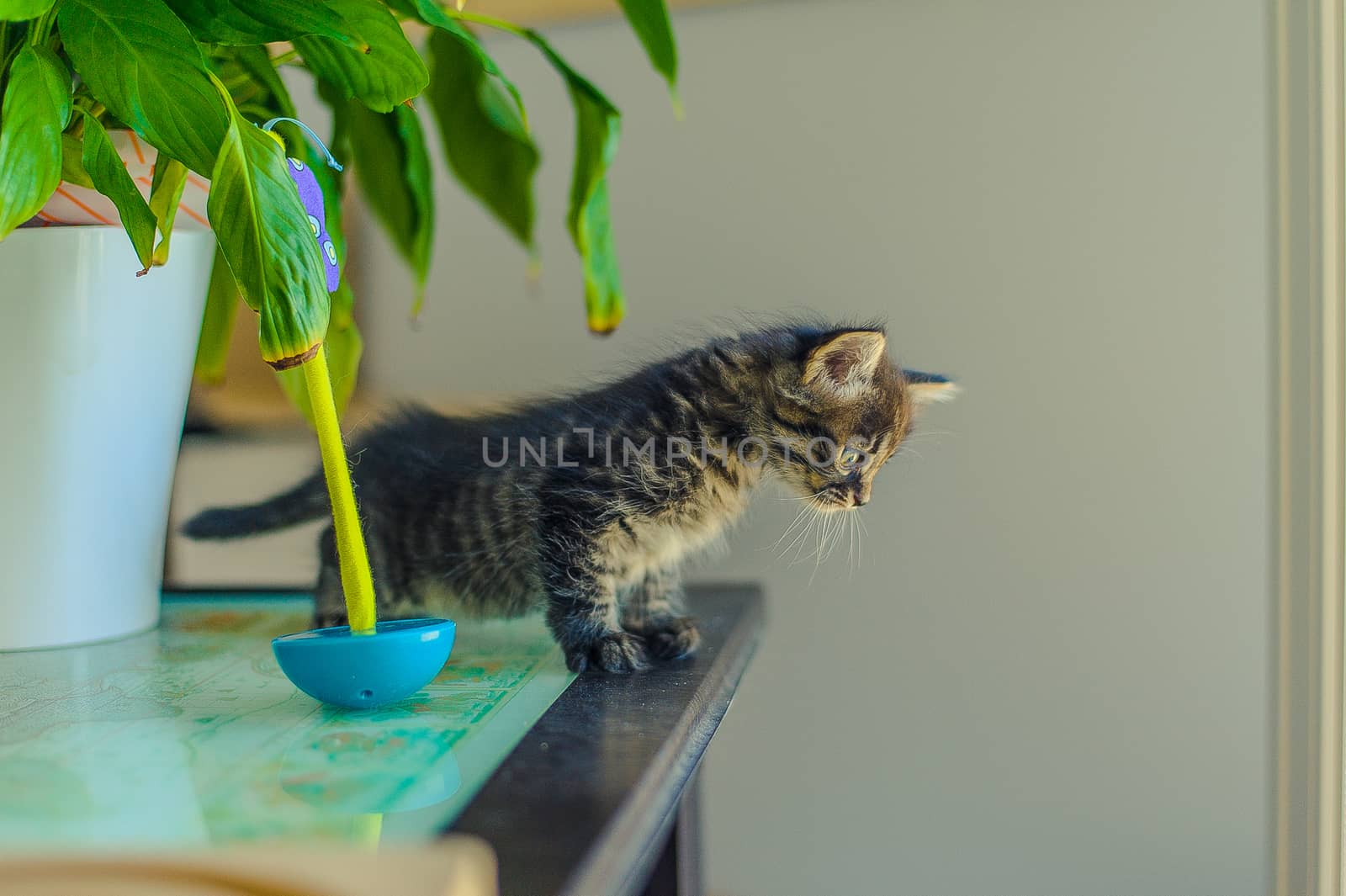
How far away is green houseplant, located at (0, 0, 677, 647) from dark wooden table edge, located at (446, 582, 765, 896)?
0.20m

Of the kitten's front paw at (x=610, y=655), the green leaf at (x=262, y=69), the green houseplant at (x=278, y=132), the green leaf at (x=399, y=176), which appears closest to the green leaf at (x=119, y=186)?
the green houseplant at (x=278, y=132)

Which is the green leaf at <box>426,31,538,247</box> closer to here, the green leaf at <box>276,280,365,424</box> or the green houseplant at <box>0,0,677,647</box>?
the green houseplant at <box>0,0,677,647</box>

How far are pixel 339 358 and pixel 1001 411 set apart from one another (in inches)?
29.0

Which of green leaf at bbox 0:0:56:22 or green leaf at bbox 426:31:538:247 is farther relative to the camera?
green leaf at bbox 426:31:538:247

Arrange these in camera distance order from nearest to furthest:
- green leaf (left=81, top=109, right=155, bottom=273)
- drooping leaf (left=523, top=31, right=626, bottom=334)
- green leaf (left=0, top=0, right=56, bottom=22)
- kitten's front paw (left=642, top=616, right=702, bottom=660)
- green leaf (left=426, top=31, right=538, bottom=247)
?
green leaf (left=0, top=0, right=56, bottom=22) → green leaf (left=81, top=109, right=155, bottom=273) → kitten's front paw (left=642, top=616, right=702, bottom=660) → drooping leaf (left=523, top=31, right=626, bottom=334) → green leaf (left=426, top=31, right=538, bottom=247)

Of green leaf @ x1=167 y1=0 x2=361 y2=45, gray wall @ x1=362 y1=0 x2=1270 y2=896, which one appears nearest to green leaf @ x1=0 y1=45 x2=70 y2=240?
green leaf @ x1=167 y1=0 x2=361 y2=45

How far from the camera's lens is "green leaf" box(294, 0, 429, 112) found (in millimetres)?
689

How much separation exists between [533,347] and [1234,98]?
83 centimetres

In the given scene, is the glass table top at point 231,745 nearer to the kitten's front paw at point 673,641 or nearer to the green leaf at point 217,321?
the kitten's front paw at point 673,641

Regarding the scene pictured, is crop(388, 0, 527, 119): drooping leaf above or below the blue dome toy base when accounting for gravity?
above

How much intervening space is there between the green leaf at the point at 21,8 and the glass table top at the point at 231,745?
17.0 inches

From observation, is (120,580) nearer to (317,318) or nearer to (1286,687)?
(317,318)

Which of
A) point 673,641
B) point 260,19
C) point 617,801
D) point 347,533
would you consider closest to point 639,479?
point 673,641

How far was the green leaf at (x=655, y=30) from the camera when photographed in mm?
846
